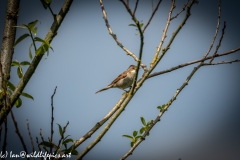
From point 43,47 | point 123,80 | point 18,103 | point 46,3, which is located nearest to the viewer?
point 43,47

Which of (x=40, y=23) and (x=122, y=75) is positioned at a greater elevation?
(x=122, y=75)

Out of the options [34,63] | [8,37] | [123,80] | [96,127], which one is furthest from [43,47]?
[123,80]

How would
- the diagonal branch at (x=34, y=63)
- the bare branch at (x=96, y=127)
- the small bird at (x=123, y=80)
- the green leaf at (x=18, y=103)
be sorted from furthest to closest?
the small bird at (x=123, y=80), the green leaf at (x=18, y=103), the bare branch at (x=96, y=127), the diagonal branch at (x=34, y=63)

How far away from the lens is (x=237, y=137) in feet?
125

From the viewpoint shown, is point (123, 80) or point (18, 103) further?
point (123, 80)

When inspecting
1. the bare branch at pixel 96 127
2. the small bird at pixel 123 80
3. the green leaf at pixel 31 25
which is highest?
the small bird at pixel 123 80

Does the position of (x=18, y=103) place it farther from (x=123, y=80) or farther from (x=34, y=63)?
(x=123, y=80)

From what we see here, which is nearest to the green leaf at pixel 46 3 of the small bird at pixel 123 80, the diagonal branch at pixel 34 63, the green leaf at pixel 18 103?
the diagonal branch at pixel 34 63

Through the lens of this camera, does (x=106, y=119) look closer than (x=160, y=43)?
Yes

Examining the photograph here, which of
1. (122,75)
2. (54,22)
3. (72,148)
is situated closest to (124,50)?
(54,22)

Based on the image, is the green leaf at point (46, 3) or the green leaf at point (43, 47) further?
the green leaf at point (46, 3)

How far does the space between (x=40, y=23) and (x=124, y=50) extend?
0.80 metres

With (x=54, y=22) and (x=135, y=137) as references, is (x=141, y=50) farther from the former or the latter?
(x=135, y=137)

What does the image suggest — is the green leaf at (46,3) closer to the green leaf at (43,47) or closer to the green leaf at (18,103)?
the green leaf at (43,47)
